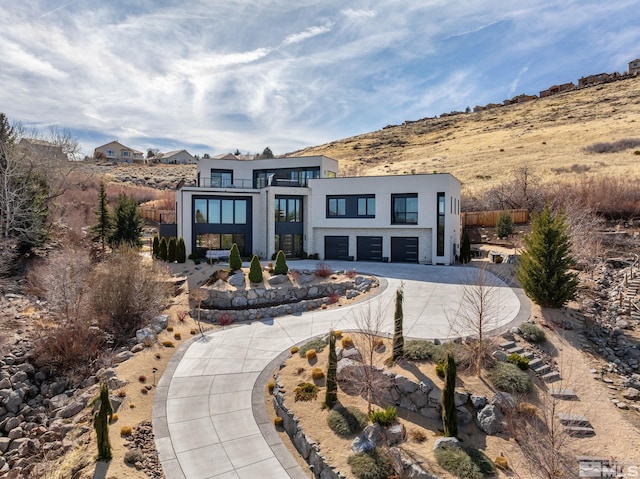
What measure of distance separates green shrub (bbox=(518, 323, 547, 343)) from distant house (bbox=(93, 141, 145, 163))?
324 ft

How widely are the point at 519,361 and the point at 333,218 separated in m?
21.7

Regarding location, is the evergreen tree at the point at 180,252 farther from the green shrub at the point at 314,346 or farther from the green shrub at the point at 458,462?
the green shrub at the point at 458,462

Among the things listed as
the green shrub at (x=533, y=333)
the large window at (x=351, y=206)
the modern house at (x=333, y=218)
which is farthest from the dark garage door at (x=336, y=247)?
the green shrub at (x=533, y=333)

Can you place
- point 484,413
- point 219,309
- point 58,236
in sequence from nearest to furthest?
point 484,413 < point 219,309 < point 58,236

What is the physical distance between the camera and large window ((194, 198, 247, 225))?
33.3m

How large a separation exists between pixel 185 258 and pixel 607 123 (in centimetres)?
7406

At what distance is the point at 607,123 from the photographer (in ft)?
219

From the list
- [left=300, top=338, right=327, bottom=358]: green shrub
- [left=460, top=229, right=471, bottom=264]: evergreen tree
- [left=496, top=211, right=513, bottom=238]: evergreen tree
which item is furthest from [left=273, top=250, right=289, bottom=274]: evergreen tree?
[left=496, top=211, right=513, bottom=238]: evergreen tree

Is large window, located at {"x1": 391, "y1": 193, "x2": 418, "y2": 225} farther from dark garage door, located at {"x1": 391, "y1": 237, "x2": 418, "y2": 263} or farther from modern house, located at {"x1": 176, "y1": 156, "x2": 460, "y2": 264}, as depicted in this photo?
dark garage door, located at {"x1": 391, "y1": 237, "x2": 418, "y2": 263}

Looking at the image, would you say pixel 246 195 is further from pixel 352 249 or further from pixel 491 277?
pixel 491 277

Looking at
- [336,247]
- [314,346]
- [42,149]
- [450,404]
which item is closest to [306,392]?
[314,346]

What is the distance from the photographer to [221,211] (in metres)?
33.8

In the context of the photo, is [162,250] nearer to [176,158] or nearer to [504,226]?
[504,226]

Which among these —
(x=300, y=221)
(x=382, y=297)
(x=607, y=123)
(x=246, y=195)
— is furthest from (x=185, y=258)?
(x=607, y=123)
